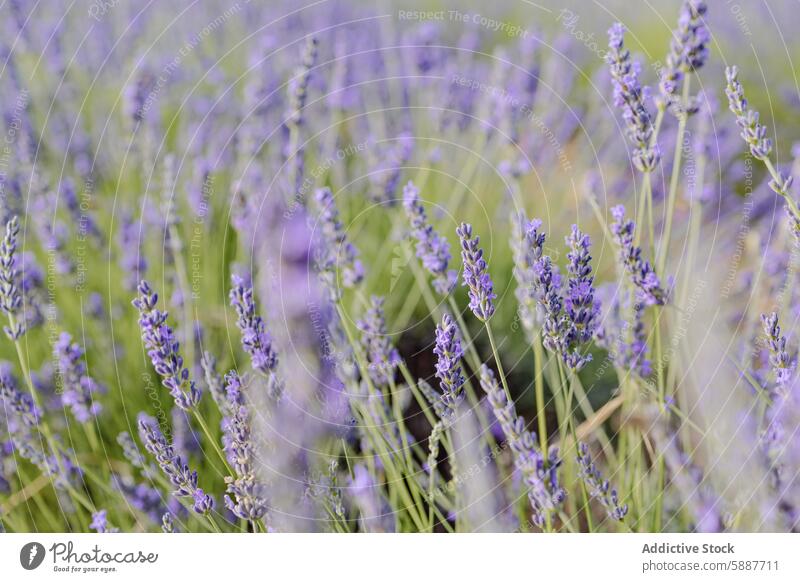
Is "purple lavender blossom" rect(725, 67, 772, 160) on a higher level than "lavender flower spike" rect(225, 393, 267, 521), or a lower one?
higher

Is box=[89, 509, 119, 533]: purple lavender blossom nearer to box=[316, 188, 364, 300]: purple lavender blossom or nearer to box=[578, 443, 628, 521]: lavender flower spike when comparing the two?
box=[316, 188, 364, 300]: purple lavender blossom

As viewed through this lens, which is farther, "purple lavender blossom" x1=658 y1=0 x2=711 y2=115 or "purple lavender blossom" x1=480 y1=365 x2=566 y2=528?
"purple lavender blossom" x1=658 y1=0 x2=711 y2=115

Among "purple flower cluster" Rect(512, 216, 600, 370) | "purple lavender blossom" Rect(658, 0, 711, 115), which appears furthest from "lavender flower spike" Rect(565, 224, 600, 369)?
"purple lavender blossom" Rect(658, 0, 711, 115)

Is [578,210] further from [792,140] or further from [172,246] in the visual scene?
[172,246]

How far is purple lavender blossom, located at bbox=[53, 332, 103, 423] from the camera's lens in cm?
91

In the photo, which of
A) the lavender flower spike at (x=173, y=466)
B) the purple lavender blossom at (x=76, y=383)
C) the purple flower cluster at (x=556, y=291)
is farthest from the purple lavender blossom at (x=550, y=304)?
the purple lavender blossom at (x=76, y=383)

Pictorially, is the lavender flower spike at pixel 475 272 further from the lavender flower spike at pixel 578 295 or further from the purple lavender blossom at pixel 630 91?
the purple lavender blossom at pixel 630 91

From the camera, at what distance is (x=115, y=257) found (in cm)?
114

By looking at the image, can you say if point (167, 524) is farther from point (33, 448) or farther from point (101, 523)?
point (33, 448)

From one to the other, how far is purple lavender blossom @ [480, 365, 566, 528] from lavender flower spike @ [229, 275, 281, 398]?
25 centimetres

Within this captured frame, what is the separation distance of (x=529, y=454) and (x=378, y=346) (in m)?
0.23
